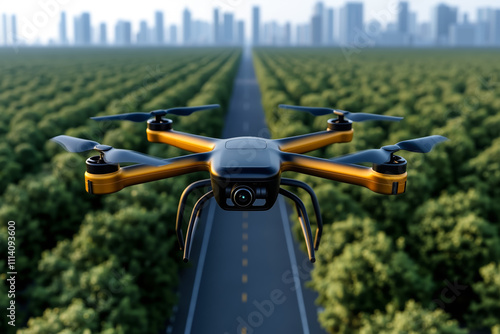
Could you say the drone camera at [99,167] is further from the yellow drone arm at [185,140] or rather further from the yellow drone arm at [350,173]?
the yellow drone arm at [350,173]

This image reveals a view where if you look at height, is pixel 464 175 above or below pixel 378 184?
below

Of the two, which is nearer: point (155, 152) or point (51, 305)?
point (51, 305)

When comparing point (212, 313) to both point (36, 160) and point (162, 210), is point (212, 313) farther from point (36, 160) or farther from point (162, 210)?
point (36, 160)

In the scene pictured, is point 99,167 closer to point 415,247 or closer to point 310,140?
point 310,140

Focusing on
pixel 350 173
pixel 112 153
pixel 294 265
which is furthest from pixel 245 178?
pixel 294 265

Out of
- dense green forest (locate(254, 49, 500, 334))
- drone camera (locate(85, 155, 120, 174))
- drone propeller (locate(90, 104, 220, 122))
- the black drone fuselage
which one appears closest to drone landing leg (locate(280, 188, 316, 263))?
the black drone fuselage

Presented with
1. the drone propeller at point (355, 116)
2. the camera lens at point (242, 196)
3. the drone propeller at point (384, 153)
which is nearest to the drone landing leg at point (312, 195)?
the drone propeller at point (384, 153)

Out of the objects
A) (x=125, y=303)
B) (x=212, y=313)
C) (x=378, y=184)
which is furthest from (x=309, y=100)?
(x=378, y=184)

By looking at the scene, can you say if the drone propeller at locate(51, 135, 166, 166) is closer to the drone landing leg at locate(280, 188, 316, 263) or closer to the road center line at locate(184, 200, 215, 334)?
the drone landing leg at locate(280, 188, 316, 263)
